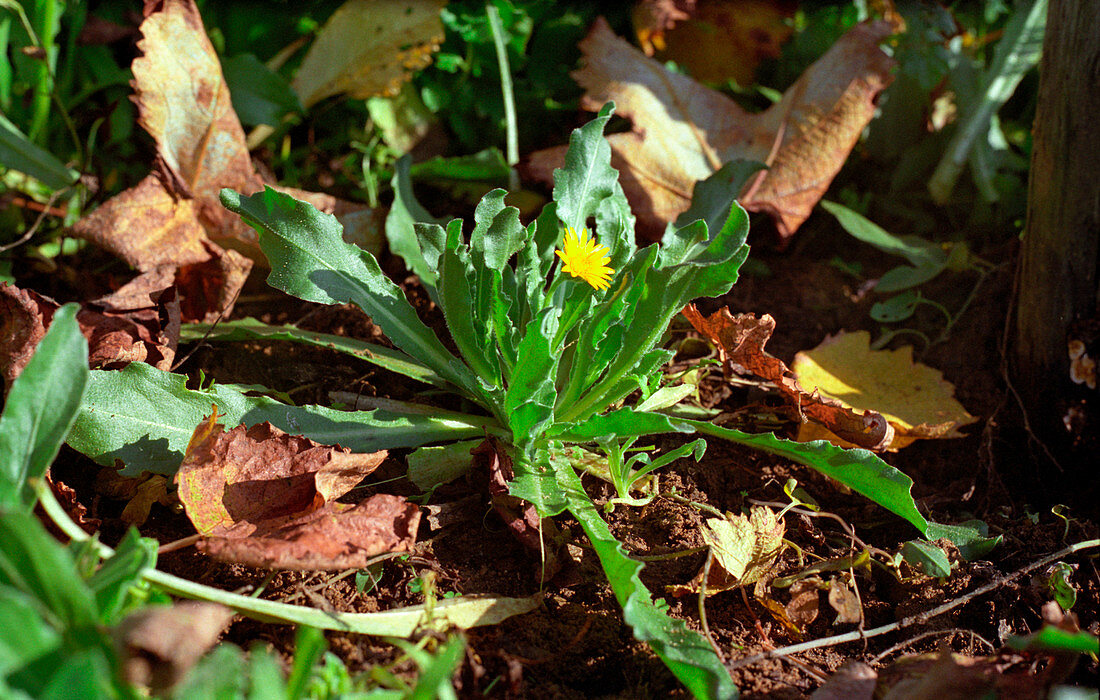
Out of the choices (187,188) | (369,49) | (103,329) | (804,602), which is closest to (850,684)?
(804,602)

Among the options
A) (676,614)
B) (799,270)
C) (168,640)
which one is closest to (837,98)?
(799,270)

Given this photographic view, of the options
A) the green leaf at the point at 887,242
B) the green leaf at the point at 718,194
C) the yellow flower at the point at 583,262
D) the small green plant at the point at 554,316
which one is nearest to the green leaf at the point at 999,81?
the green leaf at the point at 887,242

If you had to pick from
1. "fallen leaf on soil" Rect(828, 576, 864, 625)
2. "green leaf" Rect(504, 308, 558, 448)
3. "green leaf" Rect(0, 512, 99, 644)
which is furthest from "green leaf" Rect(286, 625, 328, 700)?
"fallen leaf on soil" Rect(828, 576, 864, 625)

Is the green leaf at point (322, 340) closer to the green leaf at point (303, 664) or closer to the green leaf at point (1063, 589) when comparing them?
the green leaf at point (303, 664)

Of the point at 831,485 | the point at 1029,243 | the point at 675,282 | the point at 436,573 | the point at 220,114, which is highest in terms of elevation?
the point at 220,114

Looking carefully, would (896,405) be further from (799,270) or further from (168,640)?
(168,640)

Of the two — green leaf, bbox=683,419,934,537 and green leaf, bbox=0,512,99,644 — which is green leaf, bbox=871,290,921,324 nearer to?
green leaf, bbox=683,419,934,537
